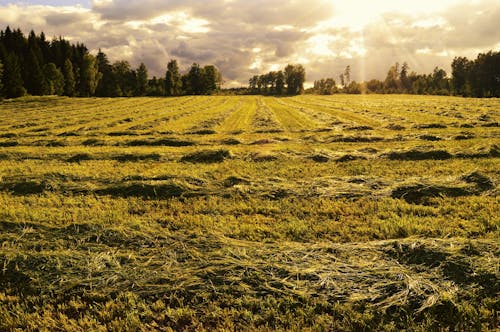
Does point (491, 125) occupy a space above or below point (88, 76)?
below

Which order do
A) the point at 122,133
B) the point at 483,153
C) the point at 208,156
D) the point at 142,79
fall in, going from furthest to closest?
1. the point at 142,79
2. the point at 122,133
3. the point at 208,156
4. the point at 483,153

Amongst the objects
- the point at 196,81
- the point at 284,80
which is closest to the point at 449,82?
the point at 284,80

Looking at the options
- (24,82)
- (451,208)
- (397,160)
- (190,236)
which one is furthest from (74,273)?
(24,82)

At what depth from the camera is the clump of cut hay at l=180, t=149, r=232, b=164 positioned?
41.4 ft

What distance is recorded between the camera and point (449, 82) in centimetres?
9894

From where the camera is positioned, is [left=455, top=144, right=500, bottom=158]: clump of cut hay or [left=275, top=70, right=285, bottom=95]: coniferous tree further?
[left=275, top=70, right=285, bottom=95]: coniferous tree

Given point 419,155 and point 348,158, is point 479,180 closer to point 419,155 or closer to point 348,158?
point 419,155

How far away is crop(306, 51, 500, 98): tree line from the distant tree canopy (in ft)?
33.7

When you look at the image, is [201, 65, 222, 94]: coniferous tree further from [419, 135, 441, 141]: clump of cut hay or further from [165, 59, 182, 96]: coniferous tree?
[419, 135, 441, 141]: clump of cut hay

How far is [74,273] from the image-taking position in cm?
495

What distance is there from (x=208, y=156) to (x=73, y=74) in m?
74.0

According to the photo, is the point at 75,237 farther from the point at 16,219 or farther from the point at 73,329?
the point at 73,329

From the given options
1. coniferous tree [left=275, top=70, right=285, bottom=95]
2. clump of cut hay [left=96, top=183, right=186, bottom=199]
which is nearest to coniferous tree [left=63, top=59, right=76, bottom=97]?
coniferous tree [left=275, top=70, right=285, bottom=95]

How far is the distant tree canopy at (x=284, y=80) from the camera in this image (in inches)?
4373
